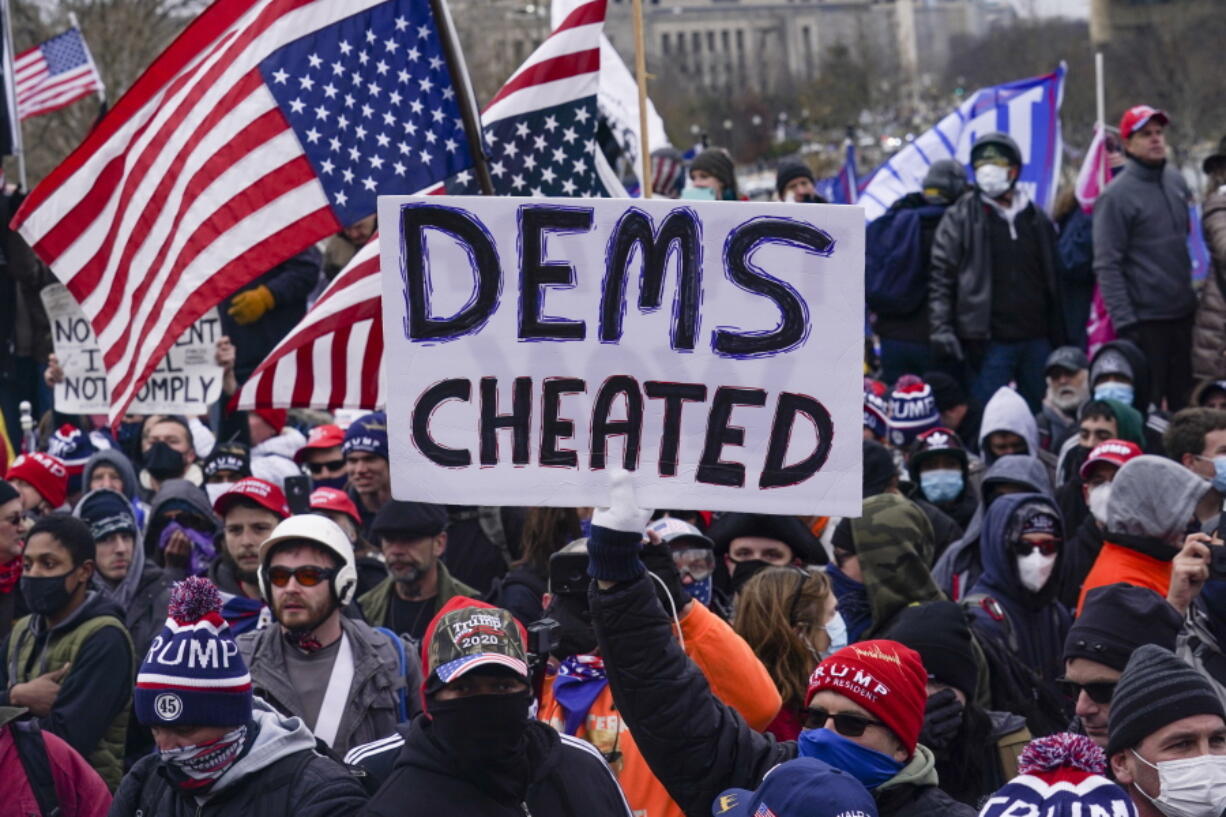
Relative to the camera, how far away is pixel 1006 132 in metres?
14.7


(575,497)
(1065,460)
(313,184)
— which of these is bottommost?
(1065,460)

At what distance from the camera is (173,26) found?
127ft

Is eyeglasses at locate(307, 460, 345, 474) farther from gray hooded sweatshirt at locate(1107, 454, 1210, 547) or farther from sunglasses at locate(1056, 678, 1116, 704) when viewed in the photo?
sunglasses at locate(1056, 678, 1116, 704)

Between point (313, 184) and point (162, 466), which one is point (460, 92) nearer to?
point (313, 184)

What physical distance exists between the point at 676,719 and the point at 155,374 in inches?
242

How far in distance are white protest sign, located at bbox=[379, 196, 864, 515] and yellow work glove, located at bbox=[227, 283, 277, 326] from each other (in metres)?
6.88

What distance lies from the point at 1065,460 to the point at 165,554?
13.0 ft

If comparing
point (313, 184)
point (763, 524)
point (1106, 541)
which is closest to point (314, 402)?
point (313, 184)

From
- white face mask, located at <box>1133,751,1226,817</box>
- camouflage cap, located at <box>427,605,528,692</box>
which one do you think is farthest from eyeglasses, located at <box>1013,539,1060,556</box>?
camouflage cap, located at <box>427,605,528,692</box>

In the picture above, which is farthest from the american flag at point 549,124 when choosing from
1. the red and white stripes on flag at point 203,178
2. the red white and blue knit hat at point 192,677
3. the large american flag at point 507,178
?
the red white and blue knit hat at point 192,677

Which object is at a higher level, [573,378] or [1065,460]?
[573,378]

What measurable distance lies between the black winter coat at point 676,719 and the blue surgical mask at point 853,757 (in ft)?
0.12

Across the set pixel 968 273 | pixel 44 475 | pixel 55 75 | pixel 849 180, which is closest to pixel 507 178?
pixel 44 475

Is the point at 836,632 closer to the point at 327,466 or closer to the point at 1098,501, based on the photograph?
the point at 1098,501
